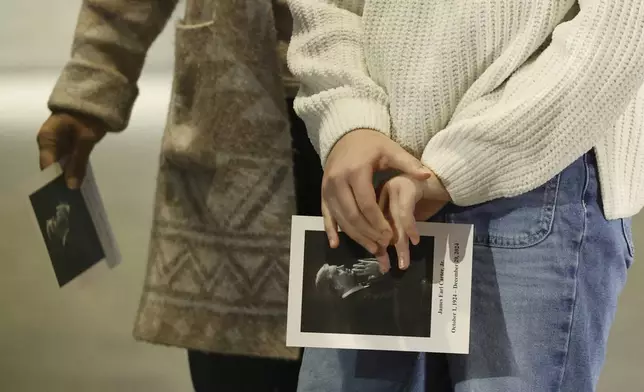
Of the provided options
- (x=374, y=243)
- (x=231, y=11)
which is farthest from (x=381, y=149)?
(x=231, y=11)

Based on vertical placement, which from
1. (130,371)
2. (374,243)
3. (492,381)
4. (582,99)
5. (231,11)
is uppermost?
(231,11)

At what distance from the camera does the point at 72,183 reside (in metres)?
0.91

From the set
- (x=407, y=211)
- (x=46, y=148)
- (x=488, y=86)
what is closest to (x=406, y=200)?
(x=407, y=211)

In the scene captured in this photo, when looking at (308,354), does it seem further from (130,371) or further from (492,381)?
(130,371)

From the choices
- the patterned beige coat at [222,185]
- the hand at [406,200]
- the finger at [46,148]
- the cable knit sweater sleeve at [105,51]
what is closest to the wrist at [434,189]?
the hand at [406,200]

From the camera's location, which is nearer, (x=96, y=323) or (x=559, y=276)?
(x=559, y=276)

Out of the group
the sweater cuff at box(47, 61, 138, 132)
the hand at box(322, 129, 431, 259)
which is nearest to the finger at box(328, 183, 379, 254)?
the hand at box(322, 129, 431, 259)

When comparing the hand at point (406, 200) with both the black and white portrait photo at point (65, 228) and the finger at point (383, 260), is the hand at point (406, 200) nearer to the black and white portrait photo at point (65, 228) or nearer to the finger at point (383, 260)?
the finger at point (383, 260)

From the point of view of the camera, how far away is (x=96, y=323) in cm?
109

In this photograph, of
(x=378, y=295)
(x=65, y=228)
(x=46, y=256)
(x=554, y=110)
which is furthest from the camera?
(x=46, y=256)

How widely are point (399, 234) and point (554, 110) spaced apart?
0.15m

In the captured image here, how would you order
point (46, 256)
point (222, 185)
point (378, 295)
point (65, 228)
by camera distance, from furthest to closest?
point (46, 256) < point (65, 228) < point (222, 185) < point (378, 295)

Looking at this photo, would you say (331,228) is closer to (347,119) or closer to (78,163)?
(347,119)

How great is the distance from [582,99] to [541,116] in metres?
0.03
